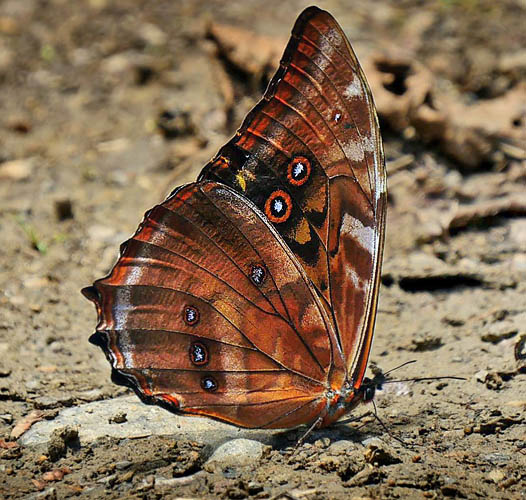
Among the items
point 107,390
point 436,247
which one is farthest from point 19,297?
point 436,247

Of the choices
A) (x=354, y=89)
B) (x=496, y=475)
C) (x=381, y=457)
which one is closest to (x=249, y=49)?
(x=354, y=89)

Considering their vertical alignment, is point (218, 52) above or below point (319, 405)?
above

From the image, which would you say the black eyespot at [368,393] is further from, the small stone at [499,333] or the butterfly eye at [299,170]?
the small stone at [499,333]

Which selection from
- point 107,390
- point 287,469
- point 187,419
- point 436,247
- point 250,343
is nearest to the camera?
point 287,469

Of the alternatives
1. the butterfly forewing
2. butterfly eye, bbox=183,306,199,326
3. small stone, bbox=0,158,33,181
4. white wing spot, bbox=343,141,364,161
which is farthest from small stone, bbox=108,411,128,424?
small stone, bbox=0,158,33,181

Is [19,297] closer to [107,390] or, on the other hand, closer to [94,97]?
[107,390]

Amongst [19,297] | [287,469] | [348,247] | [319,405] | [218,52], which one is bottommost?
[287,469]

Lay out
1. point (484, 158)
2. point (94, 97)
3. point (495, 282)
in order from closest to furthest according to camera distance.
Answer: point (495, 282)
point (484, 158)
point (94, 97)
